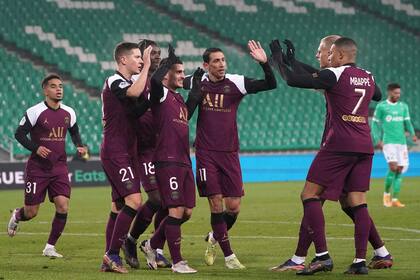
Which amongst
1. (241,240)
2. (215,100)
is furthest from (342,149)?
(241,240)

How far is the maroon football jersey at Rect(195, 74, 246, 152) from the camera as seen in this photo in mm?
10453

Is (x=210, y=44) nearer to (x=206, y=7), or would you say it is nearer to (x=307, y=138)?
(x=206, y=7)

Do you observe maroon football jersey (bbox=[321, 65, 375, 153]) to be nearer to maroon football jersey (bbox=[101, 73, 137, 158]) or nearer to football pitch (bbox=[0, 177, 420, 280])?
football pitch (bbox=[0, 177, 420, 280])

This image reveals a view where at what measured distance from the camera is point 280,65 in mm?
9359

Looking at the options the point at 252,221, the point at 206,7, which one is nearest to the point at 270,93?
the point at 206,7

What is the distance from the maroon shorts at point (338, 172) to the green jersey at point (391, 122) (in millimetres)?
9806

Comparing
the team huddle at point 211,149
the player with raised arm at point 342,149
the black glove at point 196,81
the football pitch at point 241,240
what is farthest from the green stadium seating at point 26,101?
the player with raised arm at point 342,149

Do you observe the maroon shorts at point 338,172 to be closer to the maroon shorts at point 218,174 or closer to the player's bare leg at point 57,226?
the maroon shorts at point 218,174

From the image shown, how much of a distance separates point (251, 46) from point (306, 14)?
2678 cm

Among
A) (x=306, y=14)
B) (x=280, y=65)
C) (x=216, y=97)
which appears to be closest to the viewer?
(x=280, y=65)

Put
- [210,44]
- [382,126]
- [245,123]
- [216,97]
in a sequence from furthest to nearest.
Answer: [210,44]
[245,123]
[382,126]
[216,97]

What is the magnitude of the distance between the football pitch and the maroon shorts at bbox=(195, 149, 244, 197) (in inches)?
30.5

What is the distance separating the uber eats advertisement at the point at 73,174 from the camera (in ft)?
83.2

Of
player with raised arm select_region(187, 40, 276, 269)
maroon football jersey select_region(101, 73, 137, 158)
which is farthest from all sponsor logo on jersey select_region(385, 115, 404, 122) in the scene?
maroon football jersey select_region(101, 73, 137, 158)
